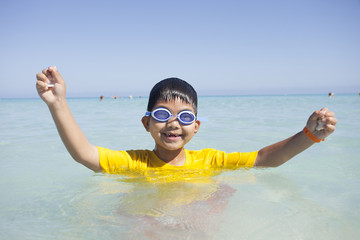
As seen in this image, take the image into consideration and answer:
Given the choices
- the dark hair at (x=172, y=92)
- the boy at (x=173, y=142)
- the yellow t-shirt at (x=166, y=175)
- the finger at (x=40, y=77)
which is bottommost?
the yellow t-shirt at (x=166, y=175)

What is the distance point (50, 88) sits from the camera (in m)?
1.93

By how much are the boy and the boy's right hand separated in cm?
5

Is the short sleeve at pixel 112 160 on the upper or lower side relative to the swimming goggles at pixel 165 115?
lower

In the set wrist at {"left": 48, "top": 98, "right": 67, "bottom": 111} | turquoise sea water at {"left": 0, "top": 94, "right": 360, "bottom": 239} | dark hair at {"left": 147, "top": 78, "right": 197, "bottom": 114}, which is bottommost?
turquoise sea water at {"left": 0, "top": 94, "right": 360, "bottom": 239}

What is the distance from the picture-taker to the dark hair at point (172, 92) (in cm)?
250

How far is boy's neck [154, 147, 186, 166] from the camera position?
8.71 feet

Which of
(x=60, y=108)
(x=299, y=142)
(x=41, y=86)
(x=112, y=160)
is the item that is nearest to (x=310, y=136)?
(x=299, y=142)

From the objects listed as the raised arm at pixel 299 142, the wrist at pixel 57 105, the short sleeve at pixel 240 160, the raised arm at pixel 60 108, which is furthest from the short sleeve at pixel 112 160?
the raised arm at pixel 299 142

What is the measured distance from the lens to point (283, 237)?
1786 mm

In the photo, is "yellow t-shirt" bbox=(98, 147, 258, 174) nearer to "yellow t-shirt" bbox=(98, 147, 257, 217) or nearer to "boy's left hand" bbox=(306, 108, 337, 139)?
"yellow t-shirt" bbox=(98, 147, 257, 217)

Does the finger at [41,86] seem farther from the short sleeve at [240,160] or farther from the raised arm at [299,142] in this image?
the raised arm at [299,142]

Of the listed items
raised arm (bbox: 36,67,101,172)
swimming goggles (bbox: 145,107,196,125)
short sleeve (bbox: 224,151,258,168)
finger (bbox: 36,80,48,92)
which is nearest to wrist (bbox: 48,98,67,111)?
raised arm (bbox: 36,67,101,172)

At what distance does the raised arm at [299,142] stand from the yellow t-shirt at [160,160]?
0.37 ft

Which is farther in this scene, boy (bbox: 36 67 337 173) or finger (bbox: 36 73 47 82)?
boy (bbox: 36 67 337 173)
